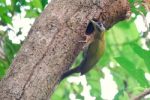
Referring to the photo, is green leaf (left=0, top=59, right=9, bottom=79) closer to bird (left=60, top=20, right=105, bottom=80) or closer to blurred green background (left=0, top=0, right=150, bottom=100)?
blurred green background (left=0, top=0, right=150, bottom=100)

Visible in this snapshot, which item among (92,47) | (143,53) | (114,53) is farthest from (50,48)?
(114,53)

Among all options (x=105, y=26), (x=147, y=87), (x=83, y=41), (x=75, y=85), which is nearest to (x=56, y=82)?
(x=83, y=41)

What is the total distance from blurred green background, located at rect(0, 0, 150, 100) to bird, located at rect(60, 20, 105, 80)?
0.61ft

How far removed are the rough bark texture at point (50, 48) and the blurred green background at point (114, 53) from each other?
0.24m

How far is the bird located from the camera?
4.40ft

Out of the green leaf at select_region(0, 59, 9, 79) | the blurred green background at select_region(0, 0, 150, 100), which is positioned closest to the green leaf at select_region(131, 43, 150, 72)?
the blurred green background at select_region(0, 0, 150, 100)

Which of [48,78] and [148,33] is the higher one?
[148,33]

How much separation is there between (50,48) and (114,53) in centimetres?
136

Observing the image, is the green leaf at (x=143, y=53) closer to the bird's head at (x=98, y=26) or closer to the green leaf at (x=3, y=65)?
the bird's head at (x=98, y=26)

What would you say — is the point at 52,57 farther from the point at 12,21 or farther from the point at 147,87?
the point at 12,21

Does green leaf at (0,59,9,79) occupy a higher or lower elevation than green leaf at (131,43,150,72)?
higher

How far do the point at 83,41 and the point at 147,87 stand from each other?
0.37 metres

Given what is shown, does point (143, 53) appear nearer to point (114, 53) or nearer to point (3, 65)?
point (3, 65)

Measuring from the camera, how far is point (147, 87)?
155cm
